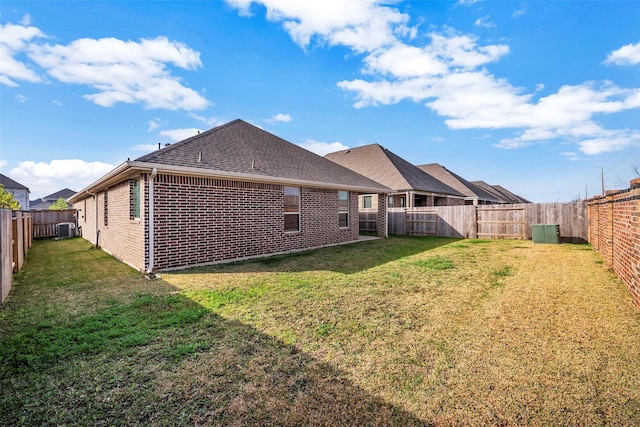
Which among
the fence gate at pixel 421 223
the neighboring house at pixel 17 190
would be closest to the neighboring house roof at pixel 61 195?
the neighboring house at pixel 17 190

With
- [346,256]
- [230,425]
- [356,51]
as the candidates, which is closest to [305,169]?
[346,256]

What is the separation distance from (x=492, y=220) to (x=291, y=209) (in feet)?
37.4

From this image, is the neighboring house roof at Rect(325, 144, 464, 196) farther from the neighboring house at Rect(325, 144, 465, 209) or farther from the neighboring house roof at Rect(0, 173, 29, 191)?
the neighboring house roof at Rect(0, 173, 29, 191)

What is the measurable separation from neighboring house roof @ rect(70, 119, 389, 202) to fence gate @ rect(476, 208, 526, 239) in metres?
5.92

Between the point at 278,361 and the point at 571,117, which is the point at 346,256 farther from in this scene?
the point at 571,117

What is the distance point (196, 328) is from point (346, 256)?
20.2 ft

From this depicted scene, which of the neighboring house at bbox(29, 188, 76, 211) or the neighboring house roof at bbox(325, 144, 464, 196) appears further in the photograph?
the neighboring house at bbox(29, 188, 76, 211)

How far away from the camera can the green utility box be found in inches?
482

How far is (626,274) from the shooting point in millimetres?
5059

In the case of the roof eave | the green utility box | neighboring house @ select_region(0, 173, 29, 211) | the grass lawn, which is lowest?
the grass lawn

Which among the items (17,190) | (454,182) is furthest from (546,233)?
(17,190)

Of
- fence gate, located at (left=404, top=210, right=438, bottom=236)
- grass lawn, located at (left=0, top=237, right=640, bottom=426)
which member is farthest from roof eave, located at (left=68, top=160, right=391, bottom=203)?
fence gate, located at (left=404, top=210, right=438, bottom=236)

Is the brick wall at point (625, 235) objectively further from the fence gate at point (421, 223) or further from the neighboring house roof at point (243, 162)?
the fence gate at point (421, 223)

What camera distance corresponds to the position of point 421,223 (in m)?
17.3
